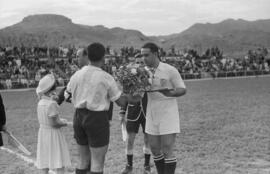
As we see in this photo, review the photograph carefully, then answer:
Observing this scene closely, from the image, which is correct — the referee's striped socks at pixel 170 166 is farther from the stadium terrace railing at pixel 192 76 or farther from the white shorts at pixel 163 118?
the stadium terrace railing at pixel 192 76

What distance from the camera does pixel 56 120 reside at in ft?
19.2

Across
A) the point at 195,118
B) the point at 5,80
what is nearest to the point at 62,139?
the point at 195,118

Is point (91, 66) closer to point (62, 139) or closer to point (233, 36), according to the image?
point (62, 139)

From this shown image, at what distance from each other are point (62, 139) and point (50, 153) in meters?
0.28

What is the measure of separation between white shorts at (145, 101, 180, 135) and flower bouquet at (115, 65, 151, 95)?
1.25 ft

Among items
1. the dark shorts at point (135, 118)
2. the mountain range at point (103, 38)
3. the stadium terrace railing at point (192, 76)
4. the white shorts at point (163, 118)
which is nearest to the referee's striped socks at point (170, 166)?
the white shorts at point (163, 118)

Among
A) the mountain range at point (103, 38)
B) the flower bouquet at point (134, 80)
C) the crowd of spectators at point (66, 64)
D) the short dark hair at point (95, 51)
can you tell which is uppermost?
the mountain range at point (103, 38)

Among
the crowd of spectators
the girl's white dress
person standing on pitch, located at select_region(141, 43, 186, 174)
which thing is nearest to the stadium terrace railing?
the crowd of spectators

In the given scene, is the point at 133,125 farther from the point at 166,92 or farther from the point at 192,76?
the point at 192,76

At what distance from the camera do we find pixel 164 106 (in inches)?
236

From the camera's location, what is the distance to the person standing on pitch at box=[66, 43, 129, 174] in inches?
198

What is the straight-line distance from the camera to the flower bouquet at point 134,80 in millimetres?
5715

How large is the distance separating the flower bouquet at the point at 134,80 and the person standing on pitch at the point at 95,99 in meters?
0.56

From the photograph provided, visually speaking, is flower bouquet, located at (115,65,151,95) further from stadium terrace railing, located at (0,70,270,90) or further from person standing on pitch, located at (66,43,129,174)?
stadium terrace railing, located at (0,70,270,90)
